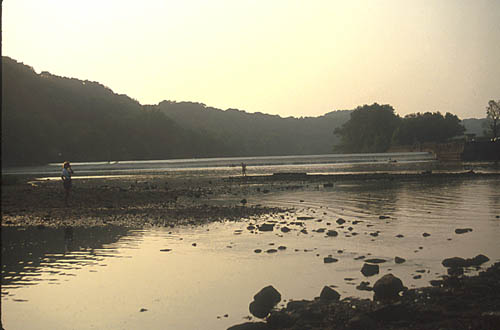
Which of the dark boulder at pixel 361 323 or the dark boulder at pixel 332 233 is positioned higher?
the dark boulder at pixel 361 323

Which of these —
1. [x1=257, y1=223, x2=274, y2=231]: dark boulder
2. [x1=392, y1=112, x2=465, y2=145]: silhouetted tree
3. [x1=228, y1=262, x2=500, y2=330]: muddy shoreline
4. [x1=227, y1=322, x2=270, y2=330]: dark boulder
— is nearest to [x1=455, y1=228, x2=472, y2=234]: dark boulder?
[x1=257, y1=223, x2=274, y2=231]: dark boulder

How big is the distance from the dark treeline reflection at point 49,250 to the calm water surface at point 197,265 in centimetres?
3

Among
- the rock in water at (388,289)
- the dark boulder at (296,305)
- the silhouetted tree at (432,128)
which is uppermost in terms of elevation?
the silhouetted tree at (432,128)

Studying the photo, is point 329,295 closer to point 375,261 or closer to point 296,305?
point 296,305

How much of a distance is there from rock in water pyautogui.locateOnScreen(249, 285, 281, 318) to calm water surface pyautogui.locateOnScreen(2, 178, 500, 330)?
0.26 meters

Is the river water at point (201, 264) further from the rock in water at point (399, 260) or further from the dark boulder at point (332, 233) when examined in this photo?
the dark boulder at point (332, 233)

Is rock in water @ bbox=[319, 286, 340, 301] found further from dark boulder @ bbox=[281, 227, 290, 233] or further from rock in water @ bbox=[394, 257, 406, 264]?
dark boulder @ bbox=[281, 227, 290, 233]

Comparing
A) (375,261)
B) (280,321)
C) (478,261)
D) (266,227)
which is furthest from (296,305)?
(266,227)

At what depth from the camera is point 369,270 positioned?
13.4 meters

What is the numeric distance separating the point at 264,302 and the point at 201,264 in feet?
16.6

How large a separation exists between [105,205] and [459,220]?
69.1 ft

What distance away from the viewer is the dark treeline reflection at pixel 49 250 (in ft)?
48.5

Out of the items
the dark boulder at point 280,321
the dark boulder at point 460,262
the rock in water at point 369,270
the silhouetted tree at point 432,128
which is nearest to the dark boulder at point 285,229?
the rock in water at point 369,270

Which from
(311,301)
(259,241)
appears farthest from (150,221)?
(311,301)
